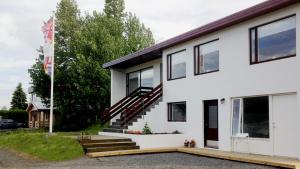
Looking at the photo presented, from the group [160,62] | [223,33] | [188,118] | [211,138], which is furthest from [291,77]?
[160,62]

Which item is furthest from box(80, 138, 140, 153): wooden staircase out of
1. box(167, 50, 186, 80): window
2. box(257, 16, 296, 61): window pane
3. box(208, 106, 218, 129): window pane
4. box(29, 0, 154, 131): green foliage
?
box(29, 0, 154, 131): green foliage

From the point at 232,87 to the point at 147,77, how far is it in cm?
874

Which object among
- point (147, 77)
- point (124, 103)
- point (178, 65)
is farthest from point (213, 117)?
point (124, 103)

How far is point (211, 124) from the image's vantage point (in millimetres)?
16219

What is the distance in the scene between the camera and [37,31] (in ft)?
128

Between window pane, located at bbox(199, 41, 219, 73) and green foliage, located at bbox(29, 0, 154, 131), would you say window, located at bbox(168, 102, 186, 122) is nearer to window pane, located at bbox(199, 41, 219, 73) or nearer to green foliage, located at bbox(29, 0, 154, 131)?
window pane, located at bbox(199, 41, 219, 73)

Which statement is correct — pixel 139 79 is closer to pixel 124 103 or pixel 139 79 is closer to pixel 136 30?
pixel 124 103

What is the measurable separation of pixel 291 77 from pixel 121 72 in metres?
15.0

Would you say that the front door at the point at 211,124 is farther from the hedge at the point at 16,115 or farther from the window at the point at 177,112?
the hedge at the point at 16,115

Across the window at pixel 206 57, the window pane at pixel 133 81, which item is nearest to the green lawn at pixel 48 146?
the window at pixel 206 57

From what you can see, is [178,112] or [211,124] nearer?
[211,124]

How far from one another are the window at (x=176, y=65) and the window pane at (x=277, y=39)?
5184mm

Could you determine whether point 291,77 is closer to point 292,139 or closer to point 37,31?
point 292,139

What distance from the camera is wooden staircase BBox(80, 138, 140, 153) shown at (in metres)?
15.8
